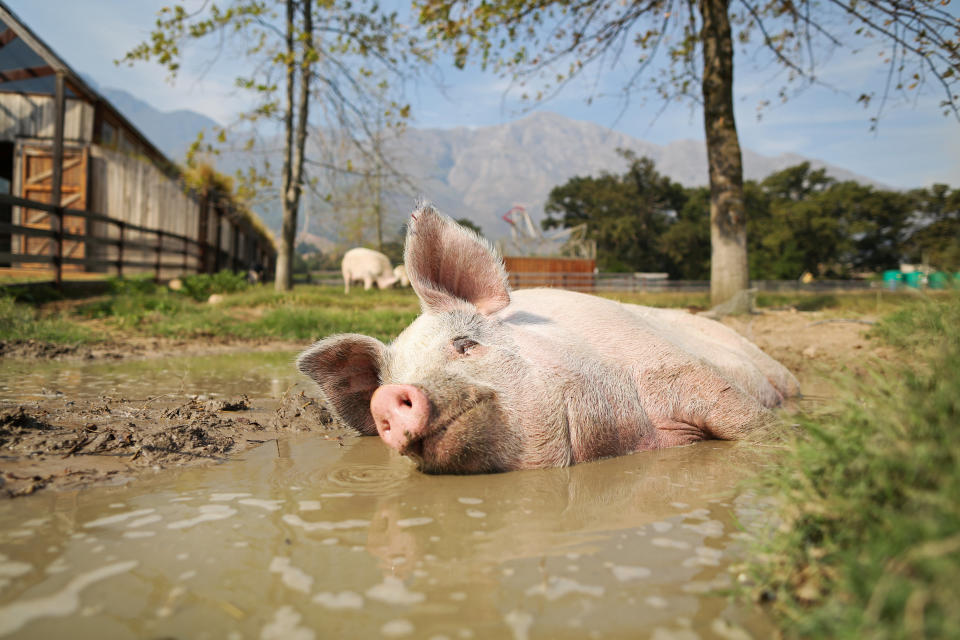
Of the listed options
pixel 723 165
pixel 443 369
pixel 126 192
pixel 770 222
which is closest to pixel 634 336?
pixel 443 369

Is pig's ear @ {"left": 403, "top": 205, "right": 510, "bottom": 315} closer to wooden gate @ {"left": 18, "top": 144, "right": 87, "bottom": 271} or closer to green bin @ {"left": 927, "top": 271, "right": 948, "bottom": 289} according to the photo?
green bin @ {"left": 927, "top": 271, "right": 948, "bottom": 289}

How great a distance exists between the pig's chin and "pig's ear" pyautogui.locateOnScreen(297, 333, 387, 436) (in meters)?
0.69

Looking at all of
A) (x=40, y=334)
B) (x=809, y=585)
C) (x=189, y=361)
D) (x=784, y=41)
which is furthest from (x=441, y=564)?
(x=784, y=41)

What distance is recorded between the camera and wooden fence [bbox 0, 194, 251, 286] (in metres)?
9.73

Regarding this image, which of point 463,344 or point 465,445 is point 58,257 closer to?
point 463,344

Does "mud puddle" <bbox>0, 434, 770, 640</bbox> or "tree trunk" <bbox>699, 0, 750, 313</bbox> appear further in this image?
"tree trunk" <bbox>699, 0, 750, 313</bbox>

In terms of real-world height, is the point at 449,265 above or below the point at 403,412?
above

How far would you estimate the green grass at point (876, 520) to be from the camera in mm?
1011

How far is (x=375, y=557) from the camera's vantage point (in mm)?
1765

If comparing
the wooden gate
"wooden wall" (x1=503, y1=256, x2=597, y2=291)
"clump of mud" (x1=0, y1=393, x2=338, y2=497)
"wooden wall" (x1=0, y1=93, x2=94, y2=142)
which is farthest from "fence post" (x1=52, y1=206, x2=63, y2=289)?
"wooden wall" (x1=503, y1=256, x2=597, y2=291)

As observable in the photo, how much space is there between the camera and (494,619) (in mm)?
1415

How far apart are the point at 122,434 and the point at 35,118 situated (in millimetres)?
17731

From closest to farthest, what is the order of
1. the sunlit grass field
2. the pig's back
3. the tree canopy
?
the pig's back < the sunlit grass field < the tree canopy

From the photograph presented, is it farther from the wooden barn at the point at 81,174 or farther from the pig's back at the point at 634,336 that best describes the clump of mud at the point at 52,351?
the wooden barn at the point at 81,174
